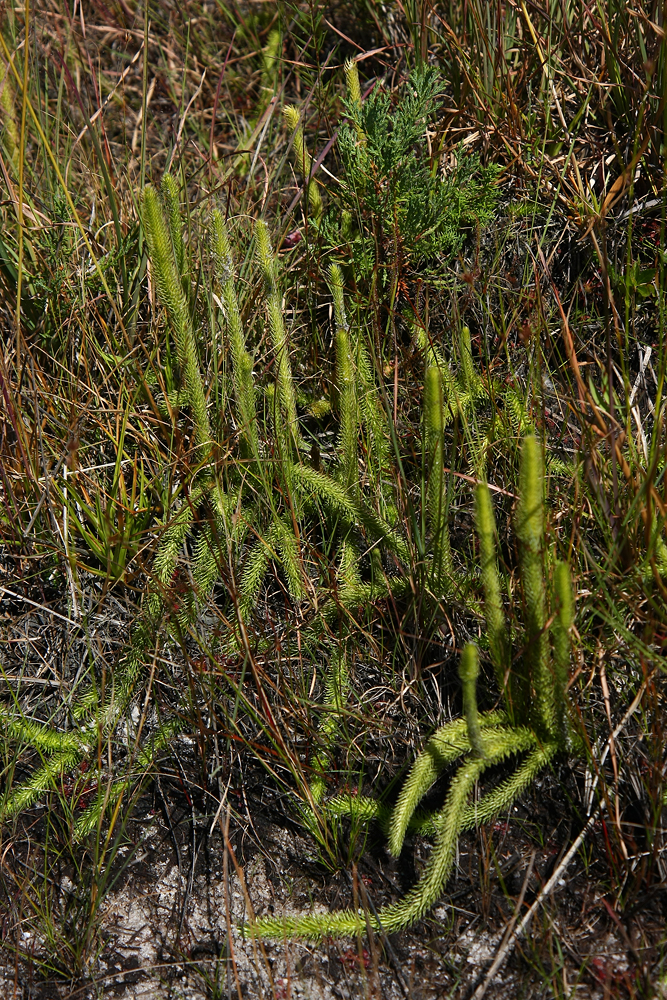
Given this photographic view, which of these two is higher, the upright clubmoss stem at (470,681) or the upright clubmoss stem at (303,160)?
the upright clubmoss stem at (303,160)

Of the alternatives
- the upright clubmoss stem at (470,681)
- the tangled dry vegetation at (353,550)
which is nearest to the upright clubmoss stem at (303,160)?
the tangled dry vegetation at (353,550)

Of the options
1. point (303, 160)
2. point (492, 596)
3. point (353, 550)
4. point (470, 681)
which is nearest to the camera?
point (470, 681)

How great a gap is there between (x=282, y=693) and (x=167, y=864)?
19.2 inches

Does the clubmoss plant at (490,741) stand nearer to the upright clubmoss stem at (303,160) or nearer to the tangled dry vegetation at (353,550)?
the tangled dry vegetation at (353,550)

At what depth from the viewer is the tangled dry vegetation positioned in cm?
175

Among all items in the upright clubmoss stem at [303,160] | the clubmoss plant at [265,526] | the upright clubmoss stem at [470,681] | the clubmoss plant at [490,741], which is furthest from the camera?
the upright clubmoss stem at [303,160]

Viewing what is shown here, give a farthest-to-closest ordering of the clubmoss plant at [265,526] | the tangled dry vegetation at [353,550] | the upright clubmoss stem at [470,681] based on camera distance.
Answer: the clubmoss plant at [265,526]
the tangled dry vegetation at [353,550]
the upright clubmoss stem at [470,681]

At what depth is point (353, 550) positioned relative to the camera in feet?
7.33

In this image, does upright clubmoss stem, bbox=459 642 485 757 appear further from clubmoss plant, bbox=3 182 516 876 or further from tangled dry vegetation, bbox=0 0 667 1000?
clubmoss plant, bbox=3 182 516 876

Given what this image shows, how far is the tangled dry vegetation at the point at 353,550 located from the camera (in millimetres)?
1755

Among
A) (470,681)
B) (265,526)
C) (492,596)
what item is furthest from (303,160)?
(470,681)

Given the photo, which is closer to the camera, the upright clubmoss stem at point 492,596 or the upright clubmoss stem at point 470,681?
the upright clubmoss stem at point 470,681

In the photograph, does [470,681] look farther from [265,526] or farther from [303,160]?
[303,160]

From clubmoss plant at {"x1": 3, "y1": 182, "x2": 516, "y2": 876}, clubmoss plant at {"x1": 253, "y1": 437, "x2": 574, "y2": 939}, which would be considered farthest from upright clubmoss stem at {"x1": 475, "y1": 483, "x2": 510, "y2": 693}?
clubmoss plant at {"x1": 3, "y1": 182, "x2": 516, "y2": 876}
